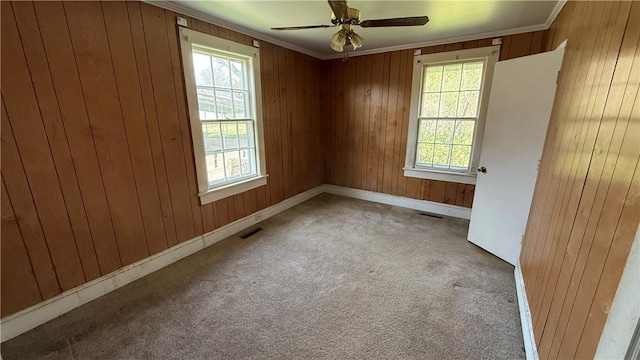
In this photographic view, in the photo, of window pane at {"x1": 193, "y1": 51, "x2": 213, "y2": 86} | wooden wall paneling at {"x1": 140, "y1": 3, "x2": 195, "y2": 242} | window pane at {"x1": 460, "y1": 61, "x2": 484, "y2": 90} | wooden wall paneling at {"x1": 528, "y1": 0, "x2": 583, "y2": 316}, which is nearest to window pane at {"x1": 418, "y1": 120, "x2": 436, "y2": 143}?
window pane at {"x1": 460, "y1": 61, "x2": 484, "y2": 90}

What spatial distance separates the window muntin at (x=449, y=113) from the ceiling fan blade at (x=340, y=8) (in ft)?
7.32

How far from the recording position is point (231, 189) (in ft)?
10.1

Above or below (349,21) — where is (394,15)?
above

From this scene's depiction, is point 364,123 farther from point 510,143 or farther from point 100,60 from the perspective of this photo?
point 100,60

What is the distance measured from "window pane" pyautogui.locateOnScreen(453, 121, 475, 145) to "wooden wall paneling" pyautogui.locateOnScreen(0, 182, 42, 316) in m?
4.43

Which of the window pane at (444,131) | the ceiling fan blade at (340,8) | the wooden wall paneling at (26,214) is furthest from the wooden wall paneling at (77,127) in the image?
the window pane at (444,131)

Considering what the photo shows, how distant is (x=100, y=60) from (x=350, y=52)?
3176mm

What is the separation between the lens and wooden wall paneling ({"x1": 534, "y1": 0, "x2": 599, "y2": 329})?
1.38 meters

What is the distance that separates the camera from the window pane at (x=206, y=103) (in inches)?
104

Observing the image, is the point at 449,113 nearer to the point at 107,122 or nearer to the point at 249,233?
the point at 249,233

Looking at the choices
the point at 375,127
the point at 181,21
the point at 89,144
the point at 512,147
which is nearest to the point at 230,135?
the point at 181,21

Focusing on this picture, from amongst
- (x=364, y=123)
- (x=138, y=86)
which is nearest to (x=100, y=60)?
(x=138, y=86)

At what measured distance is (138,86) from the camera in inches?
84.7

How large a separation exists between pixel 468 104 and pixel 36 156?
4.34 m
